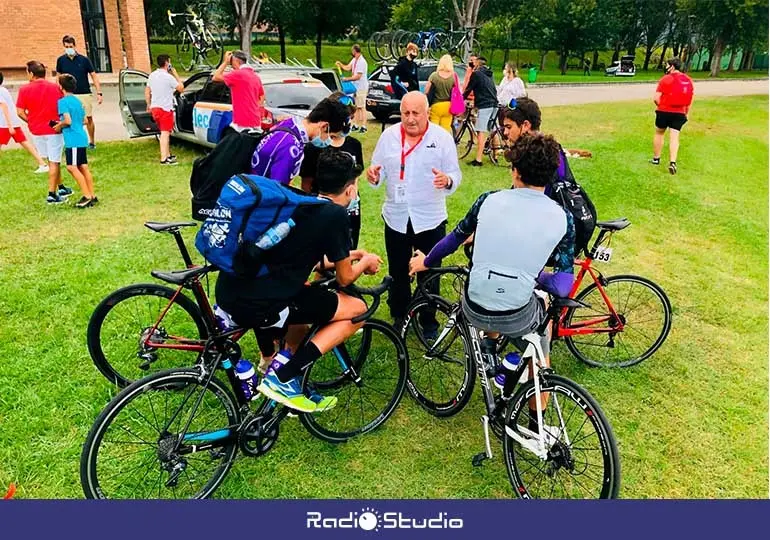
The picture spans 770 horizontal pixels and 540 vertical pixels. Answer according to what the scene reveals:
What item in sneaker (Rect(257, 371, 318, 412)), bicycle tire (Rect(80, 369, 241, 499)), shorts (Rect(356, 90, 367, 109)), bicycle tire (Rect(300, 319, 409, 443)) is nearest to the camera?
bicycle tire (Rect(80, 369, 241, 499))

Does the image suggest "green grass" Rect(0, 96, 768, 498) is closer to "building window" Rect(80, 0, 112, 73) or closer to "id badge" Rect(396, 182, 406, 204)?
"id badge" Rect(396, 182, 406, 204)

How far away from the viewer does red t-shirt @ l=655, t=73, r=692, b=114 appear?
8797mm

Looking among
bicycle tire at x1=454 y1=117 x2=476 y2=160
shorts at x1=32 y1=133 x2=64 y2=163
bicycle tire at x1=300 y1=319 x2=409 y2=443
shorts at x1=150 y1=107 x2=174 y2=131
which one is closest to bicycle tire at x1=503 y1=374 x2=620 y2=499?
bicycle tire at x1=300 y1=319 x2=409 y2=443

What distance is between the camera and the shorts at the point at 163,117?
8.52 metres

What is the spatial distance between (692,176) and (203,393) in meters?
9.00

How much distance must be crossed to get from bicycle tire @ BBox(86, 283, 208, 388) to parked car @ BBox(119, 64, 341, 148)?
16.3 feet

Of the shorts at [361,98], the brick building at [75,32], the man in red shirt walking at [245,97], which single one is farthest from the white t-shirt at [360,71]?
the brick building at [75,32]

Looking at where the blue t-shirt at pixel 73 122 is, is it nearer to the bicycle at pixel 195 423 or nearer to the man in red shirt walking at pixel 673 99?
the bicycle at pixel 195 423

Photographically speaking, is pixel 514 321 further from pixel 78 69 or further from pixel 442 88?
pixel 78 69

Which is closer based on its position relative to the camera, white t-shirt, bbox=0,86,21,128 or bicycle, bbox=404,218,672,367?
bicycle, bbox=404,218,672,367

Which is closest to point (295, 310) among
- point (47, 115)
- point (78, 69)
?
point (47, 115)

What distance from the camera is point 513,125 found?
3.50 meters

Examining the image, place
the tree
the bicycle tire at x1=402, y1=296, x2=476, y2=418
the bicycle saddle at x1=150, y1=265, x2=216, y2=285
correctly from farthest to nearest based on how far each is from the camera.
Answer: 1. the tree
2. the bicycle tire at x1=402, y1=296, x2=476, y2=418
3. the bicycle saddle at x1=150, y1=265, x2=216, y2=285

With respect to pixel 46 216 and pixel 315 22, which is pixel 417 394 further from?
pixel 315 22
